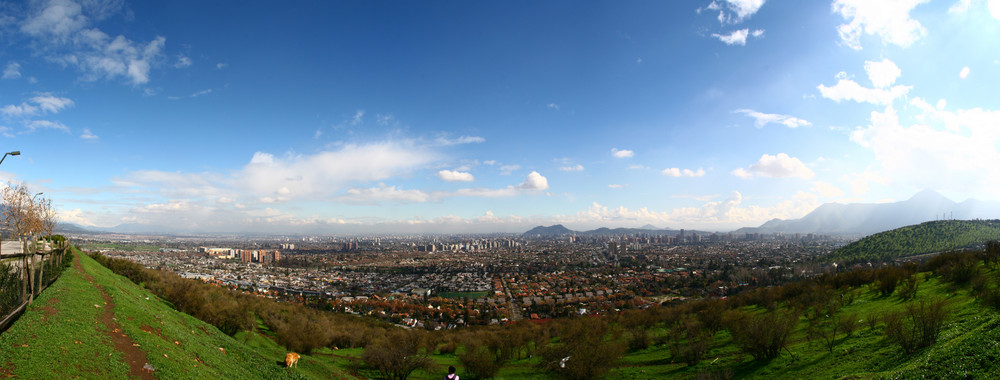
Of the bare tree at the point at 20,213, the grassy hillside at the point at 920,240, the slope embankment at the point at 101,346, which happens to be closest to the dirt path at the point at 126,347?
the slope embankment at the point at 101,346

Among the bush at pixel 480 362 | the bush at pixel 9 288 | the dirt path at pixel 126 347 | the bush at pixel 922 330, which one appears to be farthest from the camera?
the bush at pixel 480 362

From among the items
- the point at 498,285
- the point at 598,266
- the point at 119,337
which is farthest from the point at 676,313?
the point at 598,266

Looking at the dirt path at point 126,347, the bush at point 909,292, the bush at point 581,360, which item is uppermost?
the dirt path at point 126,347

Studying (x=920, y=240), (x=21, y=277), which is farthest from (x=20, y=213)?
(x=920, y=240)

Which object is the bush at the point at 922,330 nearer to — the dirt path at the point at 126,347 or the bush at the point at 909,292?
the bush at the point at 909,292

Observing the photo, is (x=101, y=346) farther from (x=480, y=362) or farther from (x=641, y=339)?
(x=641, y=339)

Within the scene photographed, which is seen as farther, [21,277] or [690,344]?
[690,344]

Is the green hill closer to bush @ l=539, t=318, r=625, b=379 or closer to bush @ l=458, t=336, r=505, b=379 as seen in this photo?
bush @ l=458, t=336, r=505, b=379
